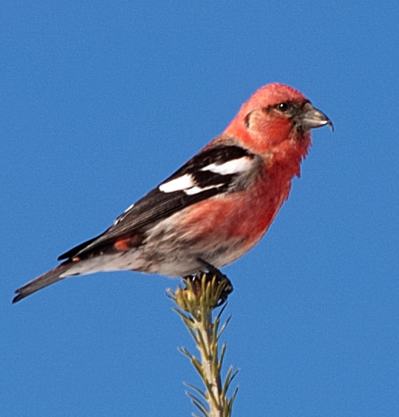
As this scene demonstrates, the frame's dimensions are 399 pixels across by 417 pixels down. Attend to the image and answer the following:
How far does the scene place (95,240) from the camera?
4.08 metres

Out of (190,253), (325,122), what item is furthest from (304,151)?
(190,253)

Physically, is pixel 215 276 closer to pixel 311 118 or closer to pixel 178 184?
pixel 178 184

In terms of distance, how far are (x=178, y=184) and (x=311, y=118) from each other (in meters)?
0.96

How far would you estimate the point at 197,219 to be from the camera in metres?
4.06

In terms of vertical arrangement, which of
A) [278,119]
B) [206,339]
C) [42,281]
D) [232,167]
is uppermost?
[278,119]

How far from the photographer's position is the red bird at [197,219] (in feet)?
13.3

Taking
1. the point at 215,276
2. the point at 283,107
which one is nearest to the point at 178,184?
the point at 215,276

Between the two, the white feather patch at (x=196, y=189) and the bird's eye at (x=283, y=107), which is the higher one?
the bird's eye at (x=283, y=107)

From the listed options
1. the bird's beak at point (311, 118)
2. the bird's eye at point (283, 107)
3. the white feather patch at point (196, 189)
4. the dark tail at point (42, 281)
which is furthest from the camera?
the bird's eye at point (283, 107)

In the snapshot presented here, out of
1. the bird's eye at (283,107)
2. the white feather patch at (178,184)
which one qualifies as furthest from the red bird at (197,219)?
the bird's eye at (283,107)

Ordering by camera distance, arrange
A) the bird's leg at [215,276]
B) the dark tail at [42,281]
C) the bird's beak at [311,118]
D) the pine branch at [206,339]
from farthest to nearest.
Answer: the bird's beak at [311,118], the dark tail at [42,281], the bird's leg at [215,276], the pine branch at [206,339]

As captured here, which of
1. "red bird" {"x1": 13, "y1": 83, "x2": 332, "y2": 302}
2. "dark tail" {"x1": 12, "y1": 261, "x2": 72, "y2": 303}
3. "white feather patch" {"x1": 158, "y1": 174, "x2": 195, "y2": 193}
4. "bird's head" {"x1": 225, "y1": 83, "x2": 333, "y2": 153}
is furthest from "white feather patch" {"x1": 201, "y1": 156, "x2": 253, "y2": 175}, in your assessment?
"dark tail" {"x1": 12, "y1": 261, "x2": 72, "y2": 303}

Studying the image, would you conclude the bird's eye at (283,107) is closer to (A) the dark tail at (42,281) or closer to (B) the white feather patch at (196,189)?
(B) the white feather patch at (196,189)

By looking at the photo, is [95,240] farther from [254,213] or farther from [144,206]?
[254,213]
